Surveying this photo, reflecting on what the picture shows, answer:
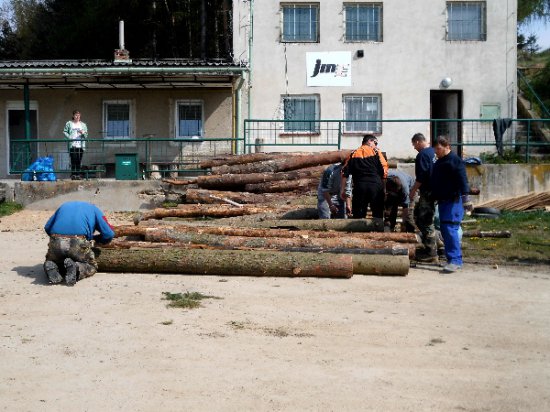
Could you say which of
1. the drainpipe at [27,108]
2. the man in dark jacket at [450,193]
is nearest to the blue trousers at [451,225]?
the man in dark jacket at [450,193]

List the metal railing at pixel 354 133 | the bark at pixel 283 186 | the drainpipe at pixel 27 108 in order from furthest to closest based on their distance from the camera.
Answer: the metal railing at pixel 354 133 → the drainpipe at pixel 27 108 → the bark at pixel 283 186

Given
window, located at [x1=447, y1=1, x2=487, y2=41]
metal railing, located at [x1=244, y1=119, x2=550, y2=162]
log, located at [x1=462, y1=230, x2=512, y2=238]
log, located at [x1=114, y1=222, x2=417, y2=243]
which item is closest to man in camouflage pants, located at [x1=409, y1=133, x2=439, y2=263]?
log, located at [x1=114, y1=222, x2=417, y2=243]

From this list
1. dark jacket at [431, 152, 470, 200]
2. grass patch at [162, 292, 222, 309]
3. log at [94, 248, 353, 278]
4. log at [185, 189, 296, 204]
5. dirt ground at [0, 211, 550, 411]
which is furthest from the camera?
log at [185, 189, 296, 204]

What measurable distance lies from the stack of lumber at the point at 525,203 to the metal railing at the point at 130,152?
666cm

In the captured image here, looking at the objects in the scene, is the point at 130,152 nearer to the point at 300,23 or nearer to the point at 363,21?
the point at 300,23

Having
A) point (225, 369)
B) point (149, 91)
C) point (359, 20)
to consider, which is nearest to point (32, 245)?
point (225, 369)

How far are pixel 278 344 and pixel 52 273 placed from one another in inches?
146

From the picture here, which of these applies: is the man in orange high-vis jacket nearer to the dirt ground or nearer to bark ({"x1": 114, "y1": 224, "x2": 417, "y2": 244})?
bark ({"x1": 114, "y1": 224, "x2": 417, "y2": 244})

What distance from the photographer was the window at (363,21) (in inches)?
907

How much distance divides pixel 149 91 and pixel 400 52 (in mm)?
7893

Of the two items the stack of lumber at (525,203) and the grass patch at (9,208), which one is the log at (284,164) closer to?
the stack of lumber at (525,203)

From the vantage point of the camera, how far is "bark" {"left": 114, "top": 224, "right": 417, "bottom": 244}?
10.7 m

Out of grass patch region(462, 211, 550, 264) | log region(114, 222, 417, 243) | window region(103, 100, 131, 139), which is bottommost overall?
grass patch region(462, 211, 550, 264)

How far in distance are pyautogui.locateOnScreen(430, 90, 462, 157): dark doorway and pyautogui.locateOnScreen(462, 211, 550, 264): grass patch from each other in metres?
6.38
